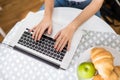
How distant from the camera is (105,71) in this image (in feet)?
2.16

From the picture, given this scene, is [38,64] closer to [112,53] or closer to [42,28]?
[42,28]

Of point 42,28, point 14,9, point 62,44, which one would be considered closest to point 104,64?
point 62,44

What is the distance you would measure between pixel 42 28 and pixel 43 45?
0.08 meters

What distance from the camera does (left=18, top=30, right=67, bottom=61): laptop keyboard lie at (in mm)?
811

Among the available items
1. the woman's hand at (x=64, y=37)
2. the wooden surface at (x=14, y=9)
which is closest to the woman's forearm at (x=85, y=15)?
the woman's hand at (x=64, y=37)

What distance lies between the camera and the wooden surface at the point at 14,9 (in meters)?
1.66

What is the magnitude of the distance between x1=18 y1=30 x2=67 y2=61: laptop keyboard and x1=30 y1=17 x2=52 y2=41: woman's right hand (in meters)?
0.02

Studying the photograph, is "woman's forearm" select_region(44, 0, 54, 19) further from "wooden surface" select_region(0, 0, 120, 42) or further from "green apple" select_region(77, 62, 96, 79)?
"wooden surface" select_region(0, 0, 120, 42)

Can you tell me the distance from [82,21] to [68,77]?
0.25 metres

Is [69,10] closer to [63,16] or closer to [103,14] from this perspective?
[63,16]

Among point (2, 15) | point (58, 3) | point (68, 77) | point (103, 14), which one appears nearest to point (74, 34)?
point (68, 77)

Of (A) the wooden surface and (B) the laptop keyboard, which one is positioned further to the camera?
(A) the wooden surface

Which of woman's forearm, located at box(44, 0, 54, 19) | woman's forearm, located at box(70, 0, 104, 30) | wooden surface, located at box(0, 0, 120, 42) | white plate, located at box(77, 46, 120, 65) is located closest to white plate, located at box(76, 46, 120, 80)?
white plate, located at box(77, 46, 120, 65)

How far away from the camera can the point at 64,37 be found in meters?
0.86
